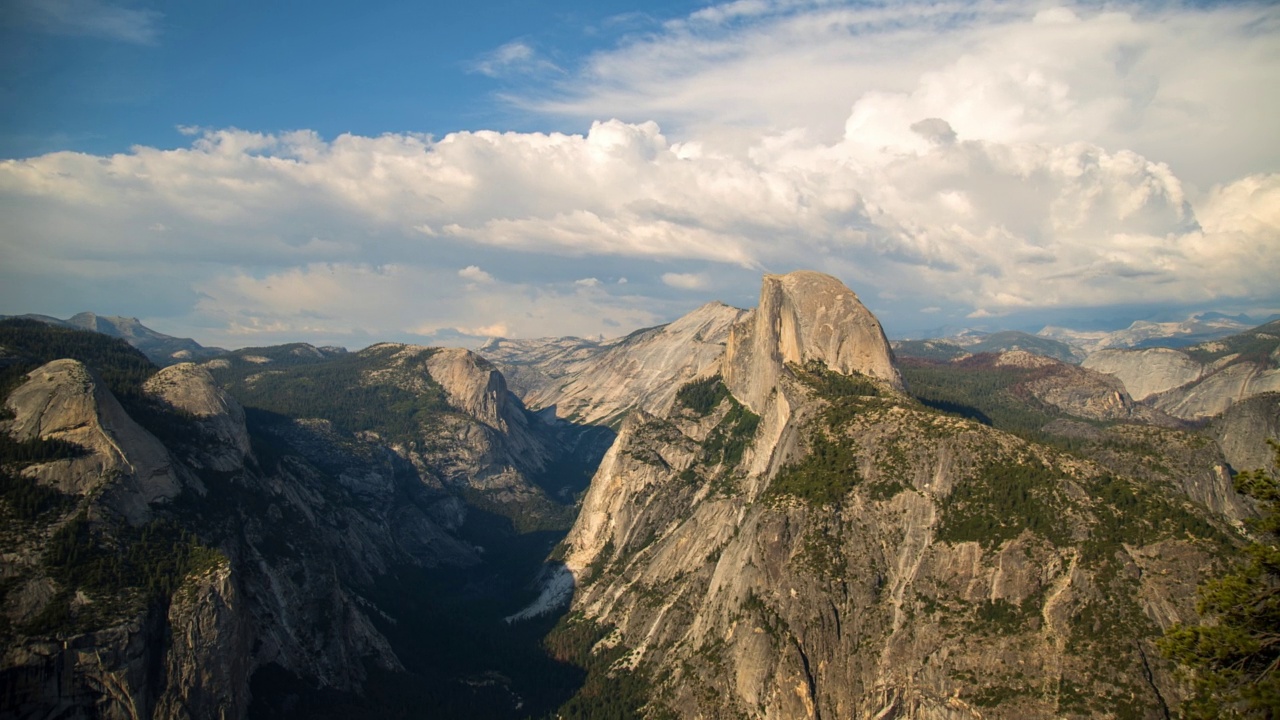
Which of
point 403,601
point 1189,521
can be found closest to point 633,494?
point 403,601

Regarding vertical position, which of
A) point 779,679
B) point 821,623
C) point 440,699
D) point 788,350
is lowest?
point 440,699

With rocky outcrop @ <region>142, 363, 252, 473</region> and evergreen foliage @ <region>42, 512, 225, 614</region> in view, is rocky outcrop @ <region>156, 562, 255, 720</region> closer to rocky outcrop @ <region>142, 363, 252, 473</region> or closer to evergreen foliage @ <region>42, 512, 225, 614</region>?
evergreen foliage @ <region>42, 512, 225, 614</region>

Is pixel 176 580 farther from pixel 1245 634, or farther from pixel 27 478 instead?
pixel 1245 634

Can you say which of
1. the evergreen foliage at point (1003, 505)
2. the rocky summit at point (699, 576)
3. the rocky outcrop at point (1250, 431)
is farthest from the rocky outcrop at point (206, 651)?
the rocky outcrop at point (1250, 431)

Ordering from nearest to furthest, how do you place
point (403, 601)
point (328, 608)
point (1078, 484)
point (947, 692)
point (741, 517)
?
point (947, 692)
point (1078, 484)
point (328, 608)
point (741, 517)
point (403, 601)

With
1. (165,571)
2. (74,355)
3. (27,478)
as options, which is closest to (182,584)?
(165,571)

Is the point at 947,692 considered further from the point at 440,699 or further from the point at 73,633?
the point at 73,633

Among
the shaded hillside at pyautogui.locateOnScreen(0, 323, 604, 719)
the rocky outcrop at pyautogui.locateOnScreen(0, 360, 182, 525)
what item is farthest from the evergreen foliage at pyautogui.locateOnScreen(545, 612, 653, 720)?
the rocky outcrop at pyautogui.locateOnScreen(0, 360, 182, 525)
